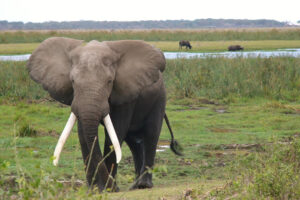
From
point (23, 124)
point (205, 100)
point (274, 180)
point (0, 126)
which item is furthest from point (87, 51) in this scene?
point (205, 100)

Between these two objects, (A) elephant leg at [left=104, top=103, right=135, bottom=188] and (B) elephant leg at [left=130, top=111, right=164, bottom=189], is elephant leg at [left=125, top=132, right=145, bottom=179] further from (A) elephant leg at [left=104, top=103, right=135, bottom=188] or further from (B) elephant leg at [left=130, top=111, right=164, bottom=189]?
(A) elephant leg at [left=104, top=103, right=135, bottom=188]

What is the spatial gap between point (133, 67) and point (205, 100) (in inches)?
338

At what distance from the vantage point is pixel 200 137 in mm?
11289

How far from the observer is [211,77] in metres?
17.2

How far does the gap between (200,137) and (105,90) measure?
5048 mm

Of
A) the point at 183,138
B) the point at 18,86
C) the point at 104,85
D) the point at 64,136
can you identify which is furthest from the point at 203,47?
the point at 64,136

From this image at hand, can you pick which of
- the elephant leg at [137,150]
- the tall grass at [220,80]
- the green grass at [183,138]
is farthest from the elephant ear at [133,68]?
the tall grass at [220,80]

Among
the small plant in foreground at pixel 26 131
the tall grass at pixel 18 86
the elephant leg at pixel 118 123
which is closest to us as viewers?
the elephant leg at pixel 118 123

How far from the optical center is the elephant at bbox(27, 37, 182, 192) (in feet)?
20.7

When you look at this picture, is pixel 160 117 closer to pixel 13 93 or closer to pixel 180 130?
pixel 180 130

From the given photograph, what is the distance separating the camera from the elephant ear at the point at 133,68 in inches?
276

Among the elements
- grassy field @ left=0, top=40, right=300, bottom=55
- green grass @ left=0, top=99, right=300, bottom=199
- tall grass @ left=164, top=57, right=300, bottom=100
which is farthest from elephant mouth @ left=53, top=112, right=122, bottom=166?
grassy field @ left=0, top=40, right=300, bottom=55

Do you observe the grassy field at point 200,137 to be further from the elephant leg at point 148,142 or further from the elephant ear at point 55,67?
the elephant ear at point 55,67

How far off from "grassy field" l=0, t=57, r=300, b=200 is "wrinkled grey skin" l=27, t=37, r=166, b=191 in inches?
15.9
